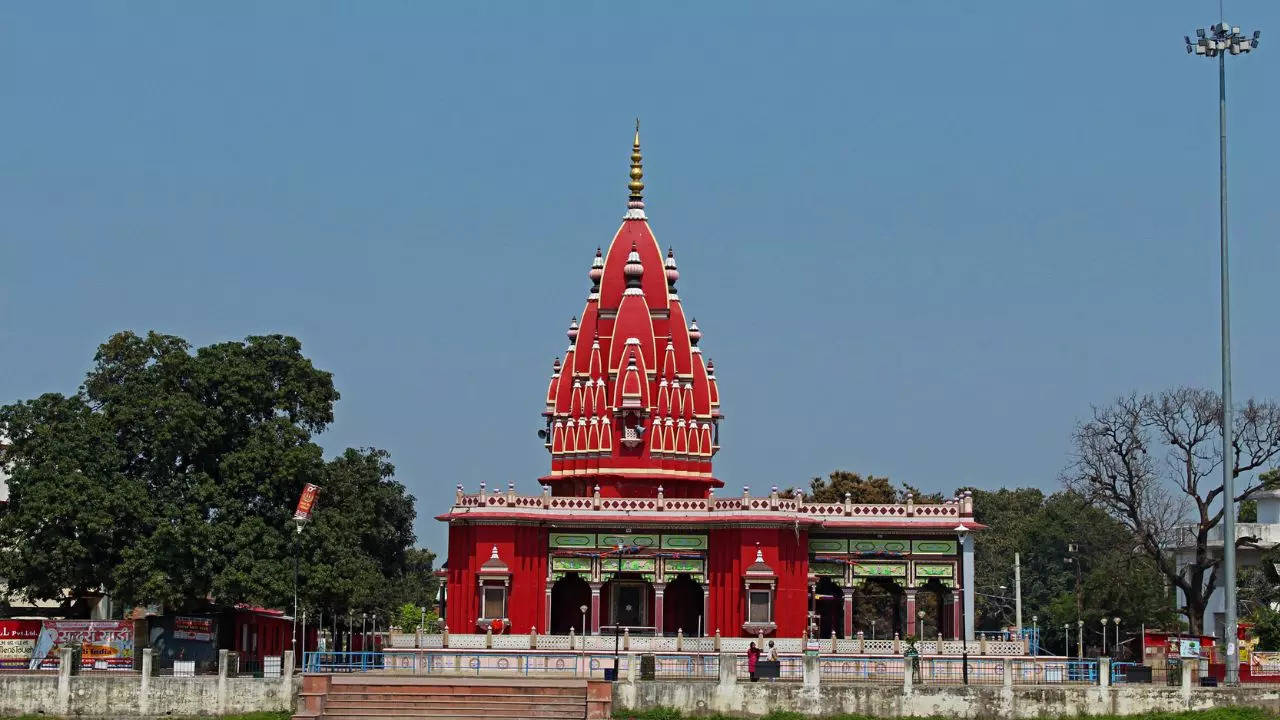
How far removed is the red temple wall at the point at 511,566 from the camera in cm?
5841

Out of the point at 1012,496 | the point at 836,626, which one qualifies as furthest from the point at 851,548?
the point at 1012,496

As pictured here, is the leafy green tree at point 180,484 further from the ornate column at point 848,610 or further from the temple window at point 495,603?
the ornate column at point 848,610

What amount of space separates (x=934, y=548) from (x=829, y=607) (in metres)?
6.60

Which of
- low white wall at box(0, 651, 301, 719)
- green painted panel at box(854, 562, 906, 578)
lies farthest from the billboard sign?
green painted panel at box(854, 562, 906, 578)

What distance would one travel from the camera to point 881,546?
193 feet

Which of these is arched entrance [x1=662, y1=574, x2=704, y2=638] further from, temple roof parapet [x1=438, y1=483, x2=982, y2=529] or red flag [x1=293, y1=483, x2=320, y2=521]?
red flag [x1=293, y1=483, x2=320, y2=521]

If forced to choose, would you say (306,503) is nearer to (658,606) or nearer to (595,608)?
(595,608)

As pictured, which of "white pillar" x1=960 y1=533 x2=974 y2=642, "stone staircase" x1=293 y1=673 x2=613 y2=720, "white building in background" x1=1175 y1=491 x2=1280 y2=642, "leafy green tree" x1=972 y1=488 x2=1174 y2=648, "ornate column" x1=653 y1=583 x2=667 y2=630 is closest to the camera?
"stone staircase" x1=293 y1=673 x2=613 y2=720

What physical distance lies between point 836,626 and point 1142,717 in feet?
66.7

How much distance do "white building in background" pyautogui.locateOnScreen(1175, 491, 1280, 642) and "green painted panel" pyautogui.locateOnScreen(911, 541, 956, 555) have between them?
15208mm

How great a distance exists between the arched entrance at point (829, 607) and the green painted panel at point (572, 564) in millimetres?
6838

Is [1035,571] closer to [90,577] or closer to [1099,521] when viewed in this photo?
[1099,521]

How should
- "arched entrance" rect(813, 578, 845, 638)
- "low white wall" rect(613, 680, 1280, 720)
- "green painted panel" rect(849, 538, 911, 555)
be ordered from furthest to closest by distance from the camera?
"arched entrance" rect(813, 578, 845, 638) < "green painted panel" rect(849, 538, 911, 555) < "low white wall" rect(613, 680, 1280, 720)

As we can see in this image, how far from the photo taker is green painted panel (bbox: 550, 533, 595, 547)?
2329 inches
